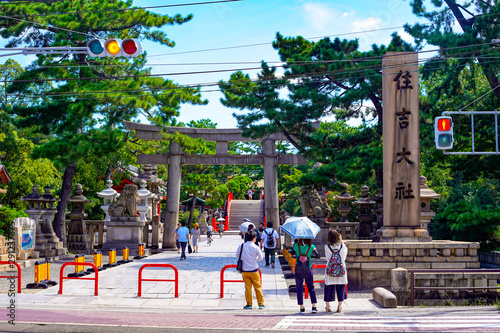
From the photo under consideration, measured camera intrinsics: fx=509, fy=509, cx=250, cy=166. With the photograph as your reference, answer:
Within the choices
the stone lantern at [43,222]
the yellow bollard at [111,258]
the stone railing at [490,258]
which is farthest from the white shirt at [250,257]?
the stone lantern at [43,222]

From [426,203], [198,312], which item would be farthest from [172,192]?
[198,312]

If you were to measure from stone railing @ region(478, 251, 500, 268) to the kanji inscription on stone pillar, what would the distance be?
4.80 metres

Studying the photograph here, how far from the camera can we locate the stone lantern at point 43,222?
2148 cm

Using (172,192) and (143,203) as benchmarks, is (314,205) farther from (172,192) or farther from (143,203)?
(143,203)

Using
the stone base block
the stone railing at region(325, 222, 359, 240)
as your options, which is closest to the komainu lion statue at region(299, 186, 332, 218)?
the stone railing at region(325, 222, 359, 240)

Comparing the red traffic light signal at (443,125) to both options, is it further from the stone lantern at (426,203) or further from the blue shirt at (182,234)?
the blue shirt at (182,234)

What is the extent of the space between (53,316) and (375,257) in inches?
345

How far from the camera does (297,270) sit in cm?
1024

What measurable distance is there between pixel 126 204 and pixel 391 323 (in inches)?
787

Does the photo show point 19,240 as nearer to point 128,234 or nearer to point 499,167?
point 128,234

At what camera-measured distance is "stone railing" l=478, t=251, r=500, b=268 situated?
18.1 metres

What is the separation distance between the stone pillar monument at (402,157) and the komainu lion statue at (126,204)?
14982 mm

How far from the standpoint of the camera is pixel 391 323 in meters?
8.86

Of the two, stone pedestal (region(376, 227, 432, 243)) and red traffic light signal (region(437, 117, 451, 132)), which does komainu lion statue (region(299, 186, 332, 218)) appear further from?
red traffic light signal (region(437, 117, 451, 132))
